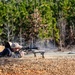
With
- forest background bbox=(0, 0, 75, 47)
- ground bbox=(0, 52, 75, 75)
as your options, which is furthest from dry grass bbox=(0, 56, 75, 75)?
forest background bbox=(0, 0, 75, 47)

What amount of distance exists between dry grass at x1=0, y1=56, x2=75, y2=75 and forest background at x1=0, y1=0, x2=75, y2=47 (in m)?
25.5

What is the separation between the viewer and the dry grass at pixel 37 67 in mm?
13914

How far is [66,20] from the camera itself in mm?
44125

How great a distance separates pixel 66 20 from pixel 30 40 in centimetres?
565

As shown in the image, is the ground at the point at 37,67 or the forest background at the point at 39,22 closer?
the ground at the point at 37,67

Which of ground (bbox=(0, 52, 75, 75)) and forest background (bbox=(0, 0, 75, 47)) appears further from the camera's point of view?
forest background (bbox=(0, 0, 75, 47))

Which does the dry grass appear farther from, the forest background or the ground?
the forest background

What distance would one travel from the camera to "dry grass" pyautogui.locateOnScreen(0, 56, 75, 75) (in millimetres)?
13914

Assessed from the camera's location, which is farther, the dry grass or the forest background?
the forest background

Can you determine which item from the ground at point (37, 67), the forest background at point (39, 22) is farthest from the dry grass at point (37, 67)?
the forest background at point (39, 22)

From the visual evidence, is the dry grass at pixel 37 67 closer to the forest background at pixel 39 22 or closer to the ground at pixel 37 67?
the ground at pixel 37 67

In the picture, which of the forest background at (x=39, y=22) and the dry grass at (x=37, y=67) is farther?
the forest background at (x=39, y=22)

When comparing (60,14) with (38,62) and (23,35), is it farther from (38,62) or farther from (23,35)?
(38,62)

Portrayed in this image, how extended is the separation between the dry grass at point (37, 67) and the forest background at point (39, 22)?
25.5 meters
